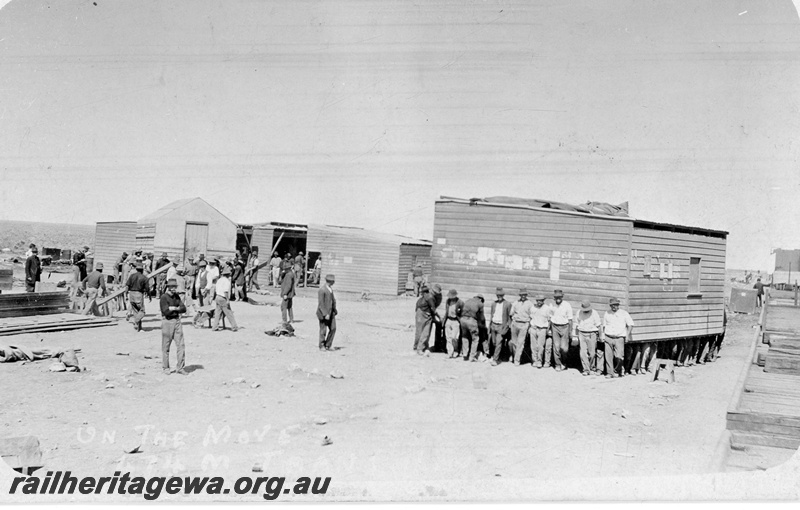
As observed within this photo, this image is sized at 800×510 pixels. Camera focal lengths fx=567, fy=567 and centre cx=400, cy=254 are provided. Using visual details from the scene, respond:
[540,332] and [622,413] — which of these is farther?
[540,332]

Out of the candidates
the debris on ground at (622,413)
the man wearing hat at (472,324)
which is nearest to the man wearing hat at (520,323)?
the man wearing hat at (472,324)

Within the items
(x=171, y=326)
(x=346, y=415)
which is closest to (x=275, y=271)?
(x=171, y=326)

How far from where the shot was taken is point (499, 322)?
40.2ft

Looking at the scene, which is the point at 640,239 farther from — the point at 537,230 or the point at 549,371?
the point at 549,371

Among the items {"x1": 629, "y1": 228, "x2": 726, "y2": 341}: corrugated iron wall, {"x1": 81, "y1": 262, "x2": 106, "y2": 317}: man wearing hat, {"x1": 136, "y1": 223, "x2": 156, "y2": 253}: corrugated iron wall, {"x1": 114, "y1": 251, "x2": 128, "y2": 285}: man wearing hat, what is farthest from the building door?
{"x1": 629, "y1": 228, "x2": 726, "y2": 341}: corrugated iron wall

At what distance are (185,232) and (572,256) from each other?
60.9 feet

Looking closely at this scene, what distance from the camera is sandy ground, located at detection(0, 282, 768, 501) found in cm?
621

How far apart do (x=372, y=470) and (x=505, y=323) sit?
6745mm

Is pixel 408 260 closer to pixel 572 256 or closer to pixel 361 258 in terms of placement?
pixel 361 258

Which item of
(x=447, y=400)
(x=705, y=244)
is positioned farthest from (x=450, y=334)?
(x=705, y=244)

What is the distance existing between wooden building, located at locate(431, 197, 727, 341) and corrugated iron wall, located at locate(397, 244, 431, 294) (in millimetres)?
14013

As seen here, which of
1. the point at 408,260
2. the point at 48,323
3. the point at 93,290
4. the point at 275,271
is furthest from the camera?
the point at 408,260

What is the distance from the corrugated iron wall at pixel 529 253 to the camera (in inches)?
497

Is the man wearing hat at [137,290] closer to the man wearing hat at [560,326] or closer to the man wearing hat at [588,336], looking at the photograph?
the man wearing hat at [560,326]
